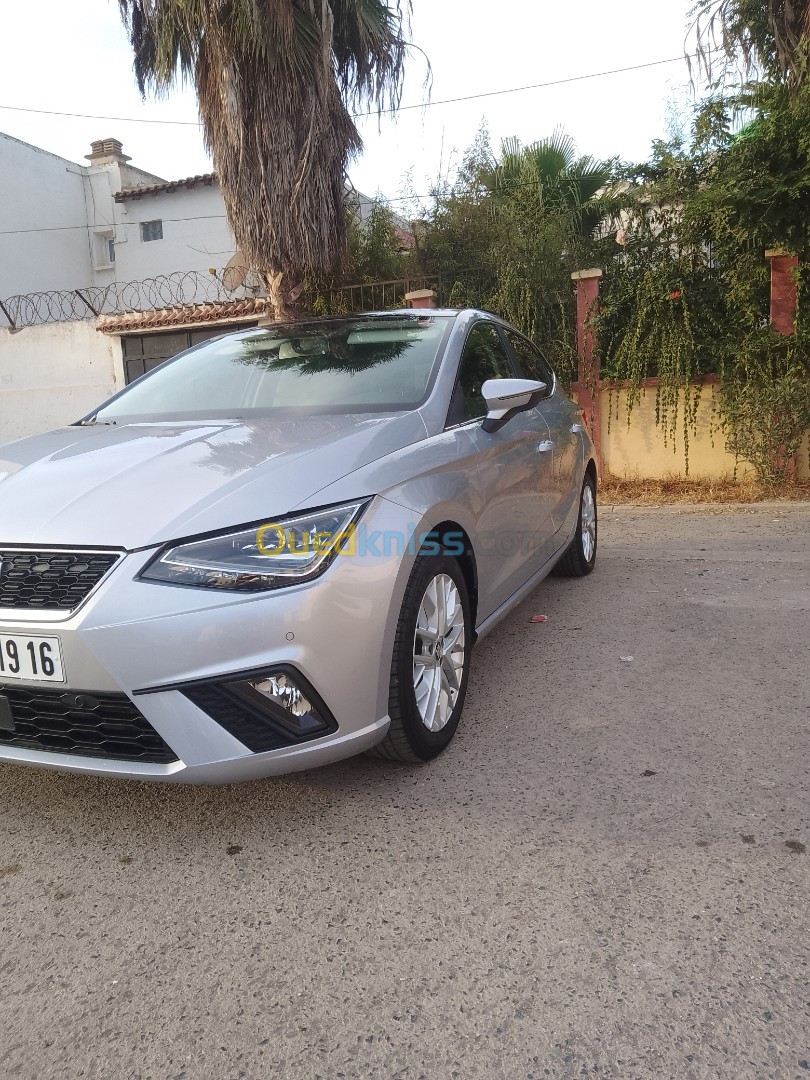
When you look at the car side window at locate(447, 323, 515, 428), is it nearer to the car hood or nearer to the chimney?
the car hood

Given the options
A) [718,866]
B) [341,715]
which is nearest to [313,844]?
A: [341,715]

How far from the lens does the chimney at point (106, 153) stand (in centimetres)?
2317

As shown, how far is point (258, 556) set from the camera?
7.01 feet

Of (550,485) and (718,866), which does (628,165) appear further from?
(718,866)

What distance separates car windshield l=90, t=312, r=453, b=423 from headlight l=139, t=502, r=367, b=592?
2.98ft

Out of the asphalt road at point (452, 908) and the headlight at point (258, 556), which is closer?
the asphalt road at point (452, 908)

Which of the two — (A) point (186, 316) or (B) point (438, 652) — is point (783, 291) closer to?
(B) point (438, 652)

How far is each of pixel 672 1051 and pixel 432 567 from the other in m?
1.42

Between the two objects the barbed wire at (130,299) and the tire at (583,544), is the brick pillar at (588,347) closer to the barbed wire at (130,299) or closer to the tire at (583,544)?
the tire at (583,544)

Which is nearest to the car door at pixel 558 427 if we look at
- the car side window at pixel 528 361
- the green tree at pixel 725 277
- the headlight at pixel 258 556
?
the car side window at pixel 528 361

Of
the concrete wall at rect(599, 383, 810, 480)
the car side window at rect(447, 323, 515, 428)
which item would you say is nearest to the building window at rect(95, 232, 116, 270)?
the concrete wall at rect(599, 383, 810, 480)

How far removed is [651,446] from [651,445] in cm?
1

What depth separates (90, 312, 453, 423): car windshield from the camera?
10.4ft

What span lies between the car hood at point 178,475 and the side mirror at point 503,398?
0.42 m
